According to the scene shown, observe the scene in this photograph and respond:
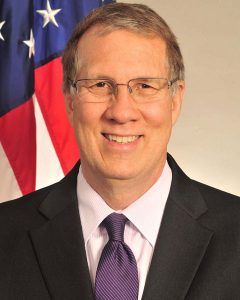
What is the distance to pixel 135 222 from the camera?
206 cm

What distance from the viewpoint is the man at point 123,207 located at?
76.9 inches

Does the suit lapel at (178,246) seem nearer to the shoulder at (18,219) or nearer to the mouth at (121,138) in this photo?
the mouth at (121,138)

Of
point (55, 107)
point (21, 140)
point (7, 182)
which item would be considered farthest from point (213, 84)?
point (7, 182)

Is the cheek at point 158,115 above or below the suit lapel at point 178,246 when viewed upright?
above

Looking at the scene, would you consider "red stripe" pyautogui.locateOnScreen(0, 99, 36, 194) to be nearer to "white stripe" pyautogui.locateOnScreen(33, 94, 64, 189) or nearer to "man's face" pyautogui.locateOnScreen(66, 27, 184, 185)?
"white stripe" pyautogui.locateOnScreen(33, 94, 64, 189)

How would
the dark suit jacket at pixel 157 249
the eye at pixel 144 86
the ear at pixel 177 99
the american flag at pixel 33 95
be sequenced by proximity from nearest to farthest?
the dark suit jacket at pixel 157 249 → the eye at pixel 144 86 → the ear at pixel 177 99 → the american flag at pixel 33 95

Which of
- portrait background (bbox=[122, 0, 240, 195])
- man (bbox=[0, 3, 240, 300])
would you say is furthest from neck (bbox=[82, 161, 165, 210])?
portrait background (bbox=[122, 0, 240, 195])

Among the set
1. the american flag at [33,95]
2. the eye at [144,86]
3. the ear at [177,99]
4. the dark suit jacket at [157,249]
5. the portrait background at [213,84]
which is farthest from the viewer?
the portrait background at [213,84]

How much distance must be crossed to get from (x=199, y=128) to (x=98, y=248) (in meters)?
1.88

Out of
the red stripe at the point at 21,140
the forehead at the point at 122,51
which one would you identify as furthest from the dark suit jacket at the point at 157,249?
the red stripe at the point at 21,140

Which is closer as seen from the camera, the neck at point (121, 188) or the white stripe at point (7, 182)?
the neck at point (121, 188)

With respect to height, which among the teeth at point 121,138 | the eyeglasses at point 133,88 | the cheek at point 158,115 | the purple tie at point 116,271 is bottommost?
the purple tie at point 116,271

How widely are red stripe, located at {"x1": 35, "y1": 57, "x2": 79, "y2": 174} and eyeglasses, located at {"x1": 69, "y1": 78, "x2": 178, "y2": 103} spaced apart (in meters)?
1.26

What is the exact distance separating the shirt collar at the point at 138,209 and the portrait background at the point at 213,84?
5.48 feet
